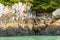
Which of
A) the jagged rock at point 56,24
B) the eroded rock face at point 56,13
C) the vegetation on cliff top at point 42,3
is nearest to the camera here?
the jagged rock at point 56,24

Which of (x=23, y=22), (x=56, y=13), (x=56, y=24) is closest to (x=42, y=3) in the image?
(x=56, y=13)

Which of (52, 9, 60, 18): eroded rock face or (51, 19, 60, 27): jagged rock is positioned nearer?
(51, 19, 60, 27): jagged rock

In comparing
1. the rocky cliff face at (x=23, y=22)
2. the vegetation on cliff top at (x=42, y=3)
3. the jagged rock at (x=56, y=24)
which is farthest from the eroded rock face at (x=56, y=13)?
the vegetation on cliff top at (x=42, y=3)

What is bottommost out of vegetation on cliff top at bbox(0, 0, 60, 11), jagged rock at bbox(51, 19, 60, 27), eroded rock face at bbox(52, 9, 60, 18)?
jagged rock at bbox(51, 19, 60, 27)

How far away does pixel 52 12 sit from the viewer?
97.8 feet

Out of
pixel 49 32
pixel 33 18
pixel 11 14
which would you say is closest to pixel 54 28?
pixel 49 32

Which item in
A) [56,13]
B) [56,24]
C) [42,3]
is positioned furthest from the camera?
[42,3]

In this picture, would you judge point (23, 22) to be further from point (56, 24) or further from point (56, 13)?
point (56, 13)

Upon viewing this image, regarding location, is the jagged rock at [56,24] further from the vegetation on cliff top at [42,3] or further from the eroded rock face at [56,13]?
the vegetation on cliff top at [42,3]

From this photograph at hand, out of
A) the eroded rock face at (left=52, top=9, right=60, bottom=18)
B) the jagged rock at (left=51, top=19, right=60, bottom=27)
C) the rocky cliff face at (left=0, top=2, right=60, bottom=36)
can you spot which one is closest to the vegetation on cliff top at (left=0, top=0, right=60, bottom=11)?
the rocky cliff face at (left=0, top=2, right=60, bottom=36)

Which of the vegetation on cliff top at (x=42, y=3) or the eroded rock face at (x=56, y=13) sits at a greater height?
the vegetation on cliff top at (x=42, y=3)

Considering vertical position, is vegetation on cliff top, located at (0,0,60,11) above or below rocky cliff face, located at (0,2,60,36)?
above

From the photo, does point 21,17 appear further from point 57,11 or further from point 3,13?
point 57,11

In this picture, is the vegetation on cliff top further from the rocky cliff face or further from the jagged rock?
the jagged rock
